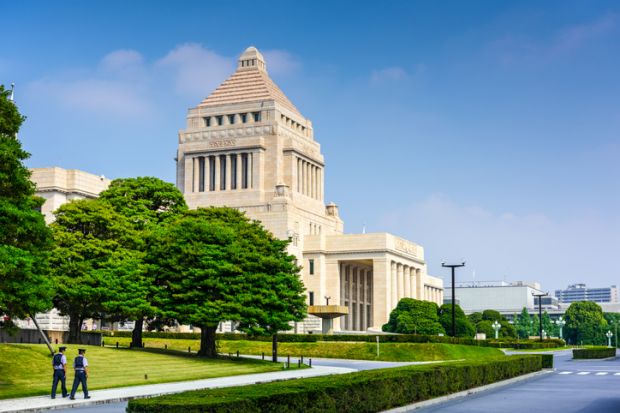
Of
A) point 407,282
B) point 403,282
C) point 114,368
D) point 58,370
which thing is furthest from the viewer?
point 407,282

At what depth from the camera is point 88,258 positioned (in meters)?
64.3

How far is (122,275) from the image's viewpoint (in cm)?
6166

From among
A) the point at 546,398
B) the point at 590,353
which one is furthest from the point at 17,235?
the point at 590,353

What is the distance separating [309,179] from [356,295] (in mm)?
21887

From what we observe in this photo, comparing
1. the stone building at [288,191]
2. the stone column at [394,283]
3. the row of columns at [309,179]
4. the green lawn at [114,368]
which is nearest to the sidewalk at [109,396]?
the green lawn at [114,368]

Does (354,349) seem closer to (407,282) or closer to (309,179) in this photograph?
(407,282)

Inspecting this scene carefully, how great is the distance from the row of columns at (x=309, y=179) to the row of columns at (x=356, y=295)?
15362mm

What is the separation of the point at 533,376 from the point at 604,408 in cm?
1892

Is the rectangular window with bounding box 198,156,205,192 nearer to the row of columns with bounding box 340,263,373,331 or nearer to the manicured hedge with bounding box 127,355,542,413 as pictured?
the row of columns with bounding box 340,263,373,331

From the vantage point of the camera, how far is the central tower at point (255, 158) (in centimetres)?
14238

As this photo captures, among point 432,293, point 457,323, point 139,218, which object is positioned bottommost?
point 457,323

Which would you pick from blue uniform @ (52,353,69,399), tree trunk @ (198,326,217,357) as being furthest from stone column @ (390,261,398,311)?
blue uniform @ (52,353,69,399)

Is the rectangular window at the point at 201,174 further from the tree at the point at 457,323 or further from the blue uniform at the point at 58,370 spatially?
the blue uniform at the point at 58,370

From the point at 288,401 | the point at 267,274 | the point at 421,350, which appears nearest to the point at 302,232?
the point at 421,350
